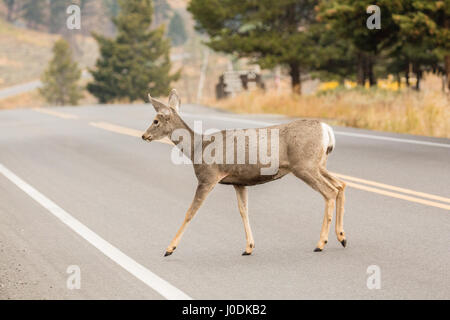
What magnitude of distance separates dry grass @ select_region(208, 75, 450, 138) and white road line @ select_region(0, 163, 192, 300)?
917cm

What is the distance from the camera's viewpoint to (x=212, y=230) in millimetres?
8492

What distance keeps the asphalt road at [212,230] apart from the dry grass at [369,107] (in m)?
→ 2.37

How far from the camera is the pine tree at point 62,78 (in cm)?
6359

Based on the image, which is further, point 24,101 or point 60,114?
point 24,101

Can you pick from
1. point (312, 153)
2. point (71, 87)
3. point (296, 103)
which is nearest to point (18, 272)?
point (312, 153)

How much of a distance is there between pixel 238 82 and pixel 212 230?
74.4 ft

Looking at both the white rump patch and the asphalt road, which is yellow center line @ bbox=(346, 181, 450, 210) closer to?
the asphalt road

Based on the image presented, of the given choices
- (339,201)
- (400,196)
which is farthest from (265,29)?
(339,201)

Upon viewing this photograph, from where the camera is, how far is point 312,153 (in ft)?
22.9

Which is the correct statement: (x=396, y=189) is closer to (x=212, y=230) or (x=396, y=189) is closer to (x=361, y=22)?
(x=212, y=230)

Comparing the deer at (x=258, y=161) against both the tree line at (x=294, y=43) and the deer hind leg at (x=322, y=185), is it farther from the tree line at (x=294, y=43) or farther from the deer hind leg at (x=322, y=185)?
the tree line at (x=294, y=43)

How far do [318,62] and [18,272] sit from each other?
21.6 meters

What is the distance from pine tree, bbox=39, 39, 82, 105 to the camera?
2504 inches

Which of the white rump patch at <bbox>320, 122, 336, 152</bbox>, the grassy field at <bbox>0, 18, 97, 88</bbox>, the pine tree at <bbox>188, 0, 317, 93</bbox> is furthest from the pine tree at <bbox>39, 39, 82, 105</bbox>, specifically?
the white rump patch at <bbox>320, 122, 336, 152</bbox>
